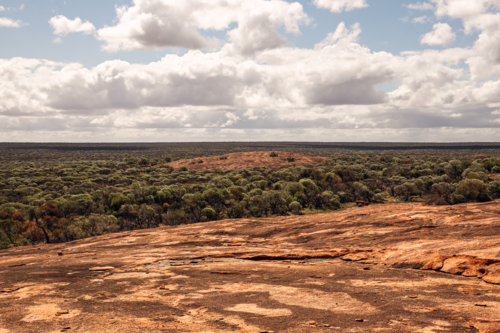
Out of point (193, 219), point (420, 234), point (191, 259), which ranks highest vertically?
point (420, 234)

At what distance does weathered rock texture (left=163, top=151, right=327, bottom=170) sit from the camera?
10006 centimetres

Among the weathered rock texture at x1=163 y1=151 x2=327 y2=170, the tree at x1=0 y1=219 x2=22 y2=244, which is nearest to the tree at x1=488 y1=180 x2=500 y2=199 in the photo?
the tree at x1=0 y1=219 x2=22 y2=244

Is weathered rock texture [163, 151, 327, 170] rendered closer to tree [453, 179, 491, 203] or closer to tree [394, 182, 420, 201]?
tree [394, 182, 420, 201]

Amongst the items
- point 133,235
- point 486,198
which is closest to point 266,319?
point 133,235

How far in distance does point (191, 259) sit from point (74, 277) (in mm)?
5195

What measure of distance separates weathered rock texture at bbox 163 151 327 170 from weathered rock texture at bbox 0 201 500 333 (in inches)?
3040

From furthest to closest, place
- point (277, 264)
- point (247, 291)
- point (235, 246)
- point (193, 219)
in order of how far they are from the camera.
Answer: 1. point (193, 219)
2. point (235, 246)
3. point (277, 264)
4. point (247, 291)

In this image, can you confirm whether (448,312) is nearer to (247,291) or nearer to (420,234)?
(247,291)

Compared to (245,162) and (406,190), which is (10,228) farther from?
(245,162)

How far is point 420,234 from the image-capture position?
1684 cm

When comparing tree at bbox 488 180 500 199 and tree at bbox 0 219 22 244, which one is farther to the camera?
tree at bbox 488 180 500 199

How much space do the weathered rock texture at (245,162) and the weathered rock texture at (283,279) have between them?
7722cm

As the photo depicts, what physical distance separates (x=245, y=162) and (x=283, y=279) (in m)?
90.3

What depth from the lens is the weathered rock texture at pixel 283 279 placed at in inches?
379
